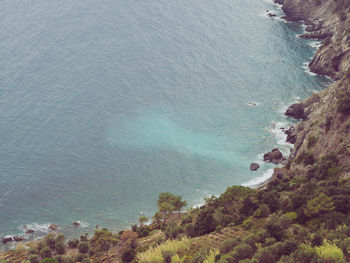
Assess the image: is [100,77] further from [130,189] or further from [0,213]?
[0,213]

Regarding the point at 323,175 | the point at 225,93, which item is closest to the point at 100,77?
the point at 225,93

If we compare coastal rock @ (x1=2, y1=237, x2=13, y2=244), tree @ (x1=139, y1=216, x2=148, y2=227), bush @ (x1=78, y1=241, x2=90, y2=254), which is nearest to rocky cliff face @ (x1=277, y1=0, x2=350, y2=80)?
tree @ (x1=139, y1=216, x2=148, y2=227)

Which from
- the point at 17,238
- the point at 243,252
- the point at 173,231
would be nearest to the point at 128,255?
the point at 173,231

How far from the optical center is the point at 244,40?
15350cm

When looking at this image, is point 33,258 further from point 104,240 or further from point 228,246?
point 228,246

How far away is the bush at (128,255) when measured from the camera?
55916mm

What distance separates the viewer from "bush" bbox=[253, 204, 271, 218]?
5306 cm

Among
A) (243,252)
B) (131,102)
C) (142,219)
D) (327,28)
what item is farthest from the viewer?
(327,28)

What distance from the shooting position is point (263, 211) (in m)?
53.2

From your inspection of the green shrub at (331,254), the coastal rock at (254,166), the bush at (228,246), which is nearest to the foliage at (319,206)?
the bush at (228,246)

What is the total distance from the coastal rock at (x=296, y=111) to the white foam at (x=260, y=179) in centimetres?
2526

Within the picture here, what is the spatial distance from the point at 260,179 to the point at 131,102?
4912 cm

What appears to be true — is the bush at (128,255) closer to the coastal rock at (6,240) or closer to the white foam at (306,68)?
the coastal rock at (6,240)

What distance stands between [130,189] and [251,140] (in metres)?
36.8
